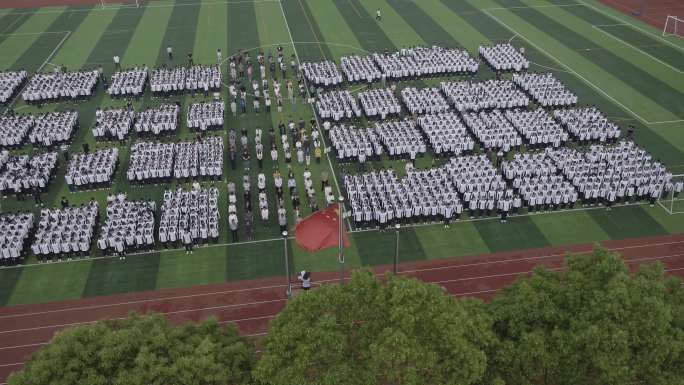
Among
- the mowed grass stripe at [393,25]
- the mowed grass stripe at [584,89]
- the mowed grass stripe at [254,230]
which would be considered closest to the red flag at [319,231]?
the mowed grass stripe at [254,230]

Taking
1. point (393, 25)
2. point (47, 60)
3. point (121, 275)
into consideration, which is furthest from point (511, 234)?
point (47, 60)

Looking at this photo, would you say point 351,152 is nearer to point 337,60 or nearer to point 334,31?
point 337,60

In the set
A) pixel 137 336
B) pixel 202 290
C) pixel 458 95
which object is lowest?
pixel 202 290

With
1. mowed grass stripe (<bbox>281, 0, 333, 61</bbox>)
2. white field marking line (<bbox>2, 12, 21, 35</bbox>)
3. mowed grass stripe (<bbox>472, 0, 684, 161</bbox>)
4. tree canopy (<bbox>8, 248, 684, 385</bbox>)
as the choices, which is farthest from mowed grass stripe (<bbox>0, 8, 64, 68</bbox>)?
tree canopy (<bbox>8, 248, 684, 385</bbox>)

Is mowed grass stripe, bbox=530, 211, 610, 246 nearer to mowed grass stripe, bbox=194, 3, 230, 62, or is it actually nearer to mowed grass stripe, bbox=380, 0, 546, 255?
mowed grass stripe, bbox=380, 0, 546, 255

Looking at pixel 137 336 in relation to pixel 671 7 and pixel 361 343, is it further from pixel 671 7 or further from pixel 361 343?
pixel 671 7

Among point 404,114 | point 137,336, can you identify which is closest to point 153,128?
point 404,114
